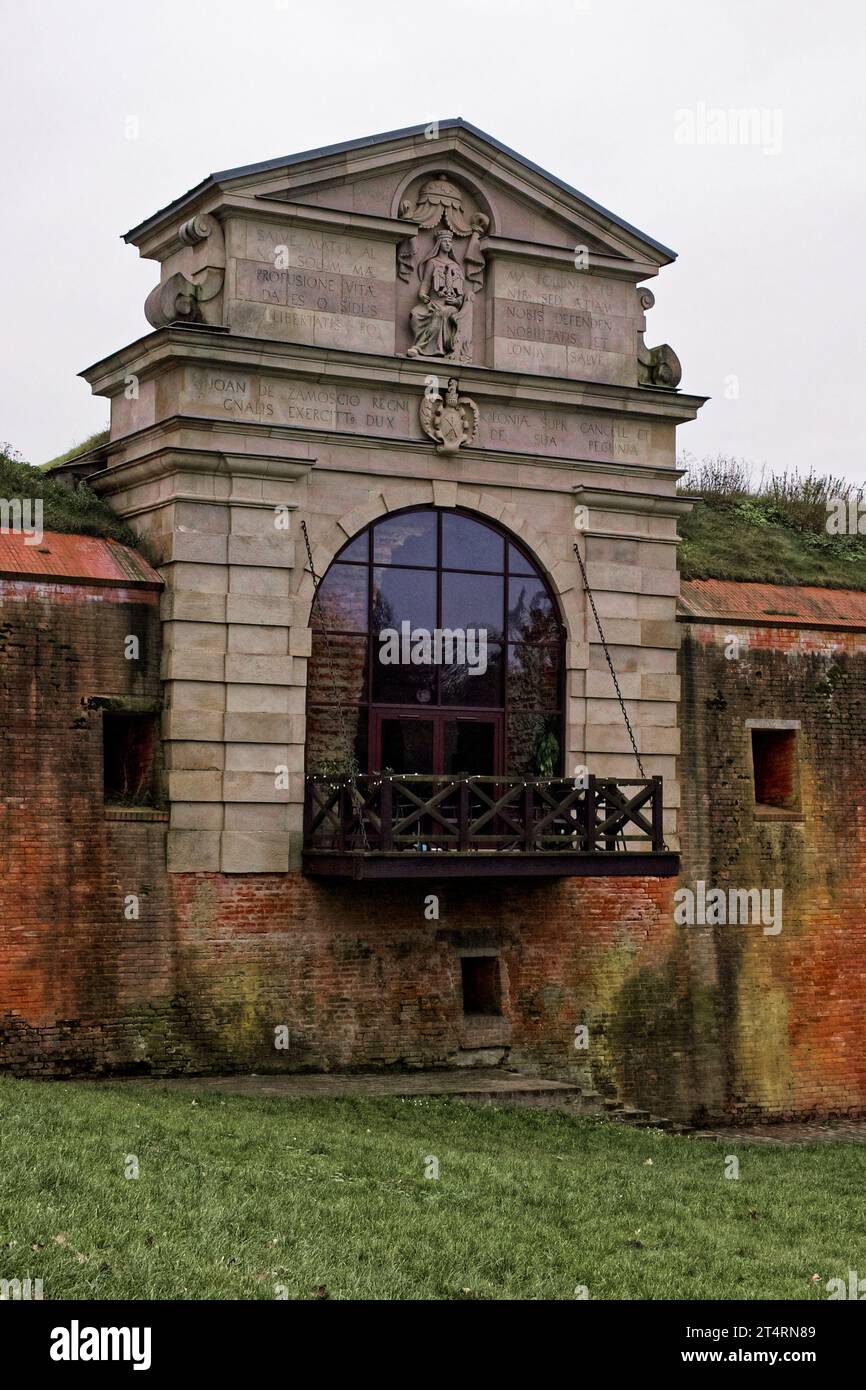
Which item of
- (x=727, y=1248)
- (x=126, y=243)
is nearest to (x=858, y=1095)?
(x=727, y=1248)

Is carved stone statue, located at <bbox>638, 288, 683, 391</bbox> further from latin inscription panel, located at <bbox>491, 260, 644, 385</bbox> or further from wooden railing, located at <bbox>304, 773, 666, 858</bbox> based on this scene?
wooden railing, located at <bbox>304, 773, 666, 858</bbox>

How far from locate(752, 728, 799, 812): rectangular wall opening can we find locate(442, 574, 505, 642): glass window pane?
394 cm

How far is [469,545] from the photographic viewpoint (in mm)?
18438

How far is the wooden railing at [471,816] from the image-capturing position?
53.9ft

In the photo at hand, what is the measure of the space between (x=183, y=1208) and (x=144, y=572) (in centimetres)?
800

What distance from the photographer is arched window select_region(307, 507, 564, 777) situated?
17625 mm

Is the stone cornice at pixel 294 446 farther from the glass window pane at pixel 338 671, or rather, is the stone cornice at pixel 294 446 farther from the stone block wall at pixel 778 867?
the stone block wall at pixel 778 867

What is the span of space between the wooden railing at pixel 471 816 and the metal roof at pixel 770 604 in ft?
9.22

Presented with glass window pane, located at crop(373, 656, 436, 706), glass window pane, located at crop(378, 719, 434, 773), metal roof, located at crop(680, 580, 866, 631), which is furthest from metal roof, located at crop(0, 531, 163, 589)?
metal roof, located at crop(680, 580, 866, 631)

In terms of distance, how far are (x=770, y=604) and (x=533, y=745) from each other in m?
4.15

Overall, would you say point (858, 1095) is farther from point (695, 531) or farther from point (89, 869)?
point (89, 869)

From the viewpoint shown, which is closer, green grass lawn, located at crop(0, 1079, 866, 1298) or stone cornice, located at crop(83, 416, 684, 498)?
green grass lawn, located at crop(0, 1079, 866, 1298)

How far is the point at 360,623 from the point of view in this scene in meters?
17.8

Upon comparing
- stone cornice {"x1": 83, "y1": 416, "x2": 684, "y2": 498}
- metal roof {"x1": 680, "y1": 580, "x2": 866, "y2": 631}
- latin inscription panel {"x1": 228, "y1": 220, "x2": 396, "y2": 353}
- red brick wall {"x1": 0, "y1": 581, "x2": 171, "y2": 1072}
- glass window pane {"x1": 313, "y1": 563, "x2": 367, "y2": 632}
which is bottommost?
red brick wall {"x1": 0, "y1": 581, "x2": 171, "y2": 1072}
